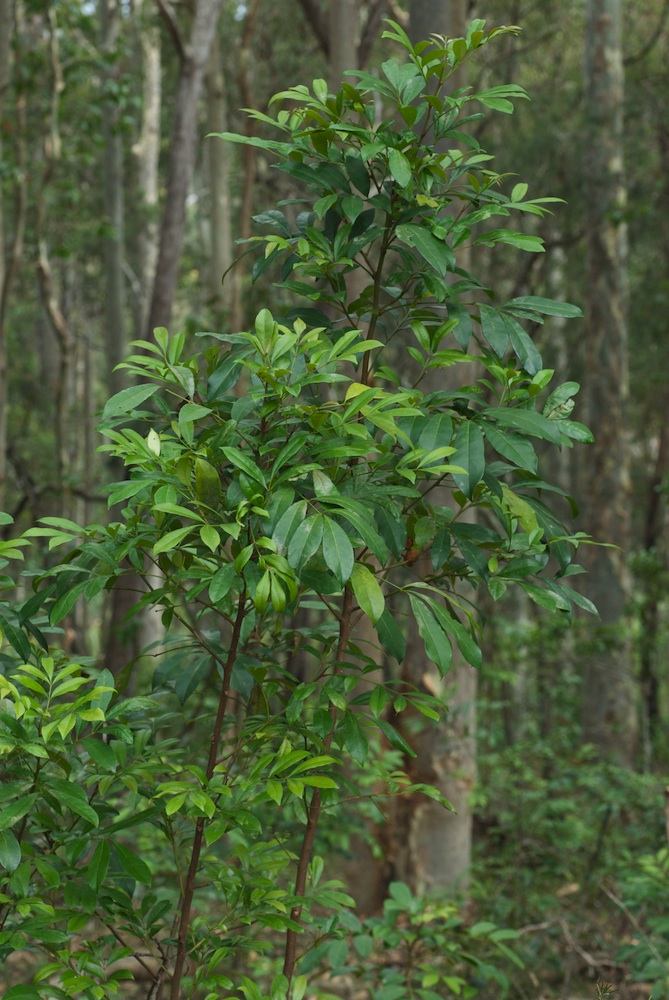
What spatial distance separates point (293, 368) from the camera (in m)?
1.93

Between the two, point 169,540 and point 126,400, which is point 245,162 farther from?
point 169,540

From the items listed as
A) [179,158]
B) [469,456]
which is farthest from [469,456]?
[179,158]

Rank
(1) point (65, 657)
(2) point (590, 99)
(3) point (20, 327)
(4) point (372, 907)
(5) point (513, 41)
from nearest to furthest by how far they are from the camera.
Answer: (1) point (65, 657), (4) point (372, 907), (2) point (590, 99), (5) point (513, 41), (3) point (20, 327)

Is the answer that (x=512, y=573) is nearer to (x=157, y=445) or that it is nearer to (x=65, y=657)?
(x=157, y=445)

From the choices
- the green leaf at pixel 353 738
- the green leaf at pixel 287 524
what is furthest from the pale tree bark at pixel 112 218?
the green leaf at pixel 287 524

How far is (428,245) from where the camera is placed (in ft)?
6.42

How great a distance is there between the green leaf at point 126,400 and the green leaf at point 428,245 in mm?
570

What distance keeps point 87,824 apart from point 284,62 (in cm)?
1427

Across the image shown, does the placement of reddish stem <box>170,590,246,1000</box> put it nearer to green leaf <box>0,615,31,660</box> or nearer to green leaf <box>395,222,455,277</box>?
green leaf <box>0,615,31,660</box>

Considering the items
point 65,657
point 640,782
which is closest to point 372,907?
point 640,782

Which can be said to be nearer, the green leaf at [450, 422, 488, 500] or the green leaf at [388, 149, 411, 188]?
the green leaf at [450, 422, 488, 500]

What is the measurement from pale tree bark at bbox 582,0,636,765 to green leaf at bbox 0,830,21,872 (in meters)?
5.88

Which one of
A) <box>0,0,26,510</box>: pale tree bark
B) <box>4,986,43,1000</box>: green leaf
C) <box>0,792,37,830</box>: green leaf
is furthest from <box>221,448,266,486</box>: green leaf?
<box>0,0,26,510</box>: pale tree bark

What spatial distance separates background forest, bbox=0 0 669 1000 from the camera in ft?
14.1
